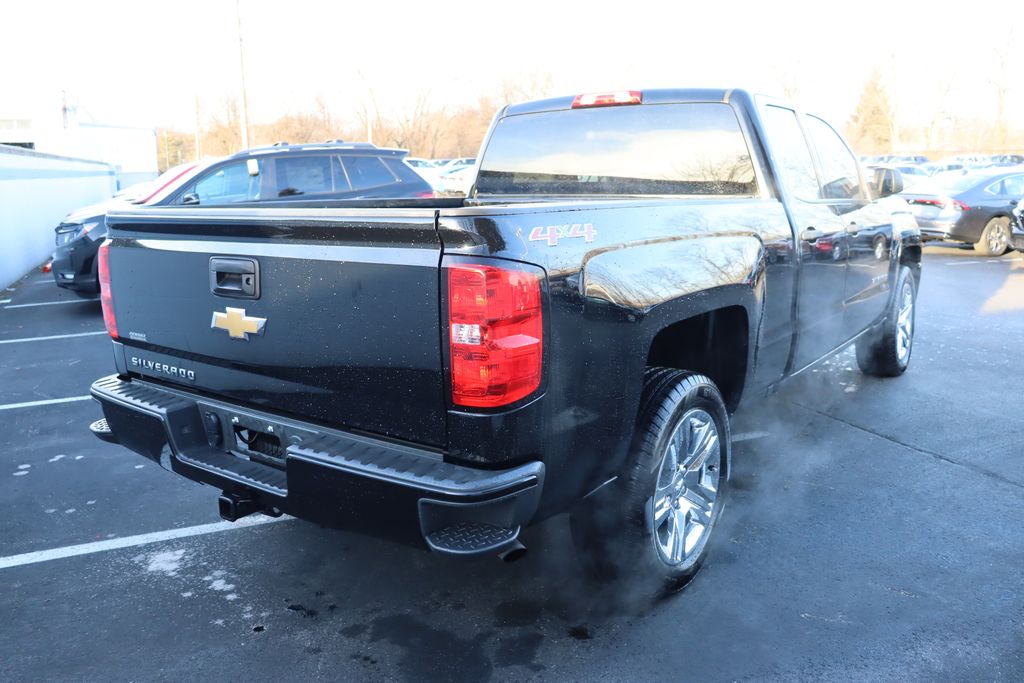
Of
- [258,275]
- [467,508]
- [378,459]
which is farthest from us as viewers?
[258,275]

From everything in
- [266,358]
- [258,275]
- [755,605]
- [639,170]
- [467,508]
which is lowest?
[755,605]

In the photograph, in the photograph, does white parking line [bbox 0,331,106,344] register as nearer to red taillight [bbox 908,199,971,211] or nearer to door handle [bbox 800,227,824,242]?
door handle [bbox 800,227,824,242]

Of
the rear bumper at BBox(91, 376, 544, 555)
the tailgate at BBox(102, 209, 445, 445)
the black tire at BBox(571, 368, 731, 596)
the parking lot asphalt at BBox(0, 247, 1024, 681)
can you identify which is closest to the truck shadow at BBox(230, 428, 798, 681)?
the parking lot asphalt at BBox(0, 247, 1024, 681)

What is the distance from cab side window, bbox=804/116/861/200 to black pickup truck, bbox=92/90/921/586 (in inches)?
21.6

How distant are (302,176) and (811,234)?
7.01 m

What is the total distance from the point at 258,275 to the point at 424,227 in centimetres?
74

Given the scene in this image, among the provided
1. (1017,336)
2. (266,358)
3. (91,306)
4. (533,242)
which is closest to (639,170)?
(533,242)

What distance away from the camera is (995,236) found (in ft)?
49.4

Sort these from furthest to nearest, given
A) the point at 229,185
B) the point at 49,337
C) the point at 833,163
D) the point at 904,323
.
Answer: the point at 229,185 → the point at 49,337 → the point at 904,323 → the point at 833,163

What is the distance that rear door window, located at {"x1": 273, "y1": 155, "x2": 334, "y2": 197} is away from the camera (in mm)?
9703

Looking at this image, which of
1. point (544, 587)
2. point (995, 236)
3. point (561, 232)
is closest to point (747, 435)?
point (544, 587)

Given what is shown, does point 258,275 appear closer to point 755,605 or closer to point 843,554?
point 755,605

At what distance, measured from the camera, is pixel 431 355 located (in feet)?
8.33

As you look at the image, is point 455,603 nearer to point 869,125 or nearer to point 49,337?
point 49,337
